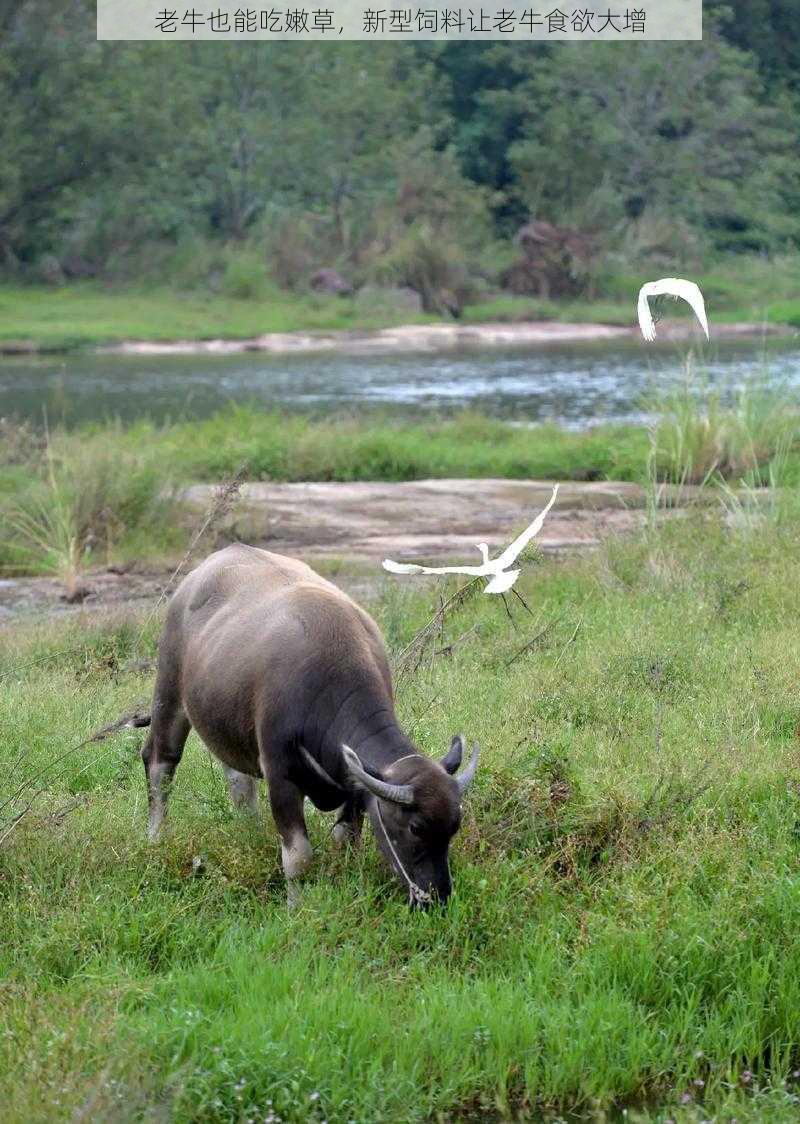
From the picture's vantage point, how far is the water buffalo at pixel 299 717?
5133 mm

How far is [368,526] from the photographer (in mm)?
14445

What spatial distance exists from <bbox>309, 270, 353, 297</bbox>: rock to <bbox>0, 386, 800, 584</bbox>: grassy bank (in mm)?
26216

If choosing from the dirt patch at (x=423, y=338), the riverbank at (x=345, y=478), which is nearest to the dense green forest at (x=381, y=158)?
the dirt patch at (x=423, y=338)

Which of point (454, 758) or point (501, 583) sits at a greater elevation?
point (501, 583)

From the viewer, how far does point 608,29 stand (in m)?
58.5

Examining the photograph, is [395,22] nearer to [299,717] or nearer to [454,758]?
[299,717]

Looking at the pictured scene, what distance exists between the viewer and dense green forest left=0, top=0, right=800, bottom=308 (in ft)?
157

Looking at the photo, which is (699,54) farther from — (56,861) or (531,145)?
(56,861)

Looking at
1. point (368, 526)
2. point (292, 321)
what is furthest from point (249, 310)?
point (368, 526)

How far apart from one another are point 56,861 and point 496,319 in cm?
4246

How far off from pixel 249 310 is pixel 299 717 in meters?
40.4

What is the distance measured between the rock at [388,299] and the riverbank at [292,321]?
0.09 meters

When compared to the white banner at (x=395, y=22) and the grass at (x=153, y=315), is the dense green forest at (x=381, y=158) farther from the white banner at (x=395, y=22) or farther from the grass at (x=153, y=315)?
the grass at (x=153, y=315)

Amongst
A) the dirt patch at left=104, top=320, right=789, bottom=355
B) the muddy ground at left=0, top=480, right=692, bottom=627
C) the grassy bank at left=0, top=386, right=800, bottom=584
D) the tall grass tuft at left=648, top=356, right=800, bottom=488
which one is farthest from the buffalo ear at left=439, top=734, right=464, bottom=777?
the dirt patch at left=104, top=320, right=789, bottom=355
